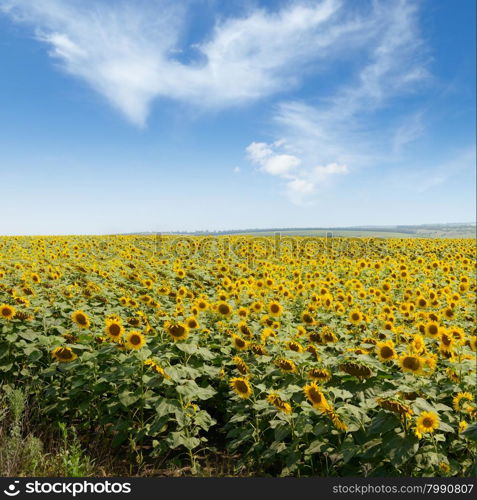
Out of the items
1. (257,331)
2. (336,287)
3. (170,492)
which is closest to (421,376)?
(257,331)

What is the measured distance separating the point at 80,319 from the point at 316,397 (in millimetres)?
3635

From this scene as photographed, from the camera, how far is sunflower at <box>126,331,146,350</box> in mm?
4730

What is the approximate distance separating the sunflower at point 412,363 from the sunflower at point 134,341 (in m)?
3.12

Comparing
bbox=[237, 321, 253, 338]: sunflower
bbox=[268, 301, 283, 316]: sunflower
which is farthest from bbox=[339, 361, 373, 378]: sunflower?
bbox=[268, 301, 283, 316]: sunflower

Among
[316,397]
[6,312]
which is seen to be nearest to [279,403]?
[316,397]

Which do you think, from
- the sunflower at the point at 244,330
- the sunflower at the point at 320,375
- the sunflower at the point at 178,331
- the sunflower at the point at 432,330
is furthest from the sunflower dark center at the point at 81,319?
the sunflower at the point at 432,330

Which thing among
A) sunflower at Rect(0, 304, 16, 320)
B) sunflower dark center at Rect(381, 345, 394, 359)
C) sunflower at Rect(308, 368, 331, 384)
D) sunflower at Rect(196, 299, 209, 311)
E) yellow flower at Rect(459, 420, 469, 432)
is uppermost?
sunflower at Rect(0, 304, 16, 320)

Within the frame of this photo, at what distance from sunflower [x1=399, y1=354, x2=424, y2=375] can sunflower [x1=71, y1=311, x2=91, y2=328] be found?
4.31 metres

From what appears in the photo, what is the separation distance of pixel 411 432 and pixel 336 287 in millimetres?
6799

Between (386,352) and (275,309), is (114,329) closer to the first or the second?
(275,309)

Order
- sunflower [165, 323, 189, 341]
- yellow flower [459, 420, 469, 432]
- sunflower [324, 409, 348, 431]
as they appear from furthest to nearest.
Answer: sunflower [165, 323, 189, 341] < yellow flower [459, 420, 469, 432] < sunflower [324, 409, 348, 431]

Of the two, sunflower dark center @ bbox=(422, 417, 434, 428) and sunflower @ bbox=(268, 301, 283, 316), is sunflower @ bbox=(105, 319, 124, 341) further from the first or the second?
sunflower dark center @ bbox=(422, 417, 434, 428)

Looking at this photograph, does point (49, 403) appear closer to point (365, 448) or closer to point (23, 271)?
point (365, 448)

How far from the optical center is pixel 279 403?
13.2 ft
